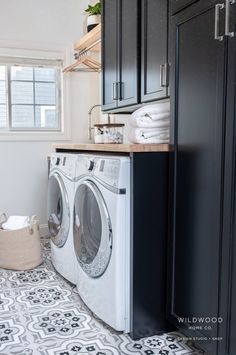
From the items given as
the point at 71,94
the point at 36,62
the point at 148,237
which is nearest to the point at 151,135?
the point at 148,237

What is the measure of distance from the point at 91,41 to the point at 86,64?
0.34 metres

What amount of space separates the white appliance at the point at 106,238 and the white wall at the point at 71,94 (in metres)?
1.69

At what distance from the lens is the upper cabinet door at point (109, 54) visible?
257 cm

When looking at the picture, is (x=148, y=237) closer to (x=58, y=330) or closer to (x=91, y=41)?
(x=58, y=330)

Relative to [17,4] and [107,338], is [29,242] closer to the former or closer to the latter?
[107,338]

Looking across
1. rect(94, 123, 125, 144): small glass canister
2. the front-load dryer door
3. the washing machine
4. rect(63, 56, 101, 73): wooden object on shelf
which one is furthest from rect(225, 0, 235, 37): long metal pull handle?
rect(63, 56, 101, 73): wooden object on shelf

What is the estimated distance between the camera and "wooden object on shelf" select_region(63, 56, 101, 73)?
335 centimetres

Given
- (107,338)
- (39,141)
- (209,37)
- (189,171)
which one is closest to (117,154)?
(189,171)

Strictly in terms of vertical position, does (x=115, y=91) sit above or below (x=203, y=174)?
above

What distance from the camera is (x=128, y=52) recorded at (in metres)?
2.38

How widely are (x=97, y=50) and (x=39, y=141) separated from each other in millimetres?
1105

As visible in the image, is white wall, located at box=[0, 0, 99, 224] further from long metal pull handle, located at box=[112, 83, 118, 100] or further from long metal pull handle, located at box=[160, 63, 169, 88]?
long metal pull handle, located at box=[160, 63, 169, 88]

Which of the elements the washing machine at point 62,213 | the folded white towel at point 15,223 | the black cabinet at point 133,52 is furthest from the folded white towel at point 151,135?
the folded white towel at point 15,223

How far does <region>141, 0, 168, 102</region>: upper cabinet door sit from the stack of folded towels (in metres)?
0.16
